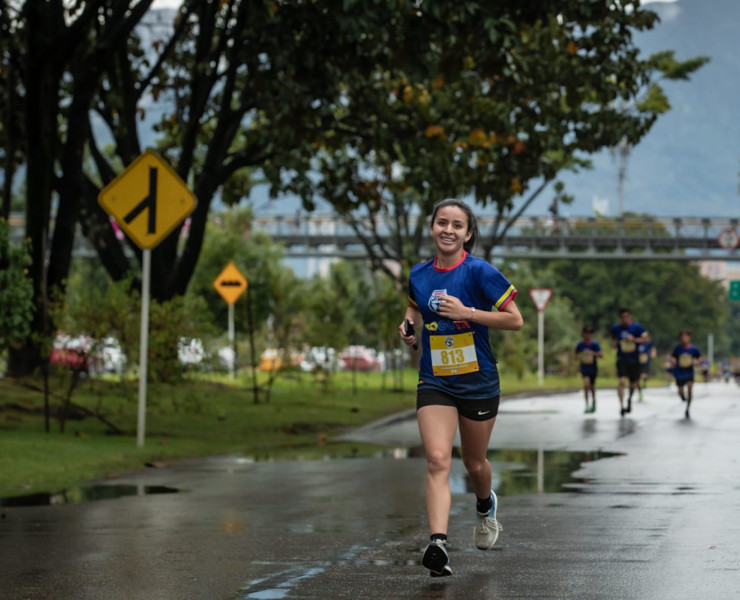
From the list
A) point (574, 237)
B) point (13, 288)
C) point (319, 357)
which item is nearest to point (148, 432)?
point (13, 288)

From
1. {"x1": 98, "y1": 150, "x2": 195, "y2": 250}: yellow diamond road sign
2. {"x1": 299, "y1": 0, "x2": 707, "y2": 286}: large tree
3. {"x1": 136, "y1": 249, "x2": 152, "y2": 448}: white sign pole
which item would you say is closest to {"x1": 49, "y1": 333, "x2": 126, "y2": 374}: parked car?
{"x1": 136, "y1": 249, "x2": 152, "y2": 448}: white sign pole

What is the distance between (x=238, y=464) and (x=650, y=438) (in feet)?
21.0

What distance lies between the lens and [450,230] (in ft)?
25.1

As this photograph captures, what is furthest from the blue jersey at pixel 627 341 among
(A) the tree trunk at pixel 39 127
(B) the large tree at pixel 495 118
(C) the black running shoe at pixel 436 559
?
(C) the black running shoe at pixel 436 559

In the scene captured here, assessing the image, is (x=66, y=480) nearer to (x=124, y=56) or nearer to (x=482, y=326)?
(x=482, y=326)

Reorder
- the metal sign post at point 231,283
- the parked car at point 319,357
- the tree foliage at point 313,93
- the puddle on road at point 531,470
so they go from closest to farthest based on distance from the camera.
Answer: the puddle on road at point 531,470
the tree foliage at point 313,93
the parked car at point 319,357
the metal sign post at point 231,283

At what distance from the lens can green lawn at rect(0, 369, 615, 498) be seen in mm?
14180

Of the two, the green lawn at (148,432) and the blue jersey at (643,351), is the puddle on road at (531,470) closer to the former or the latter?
the green lawn at (148,432)

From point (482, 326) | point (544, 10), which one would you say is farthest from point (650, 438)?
point (482, 326)

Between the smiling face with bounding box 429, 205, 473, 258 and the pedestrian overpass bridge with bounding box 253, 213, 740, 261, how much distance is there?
256 feet

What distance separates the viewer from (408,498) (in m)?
11.8

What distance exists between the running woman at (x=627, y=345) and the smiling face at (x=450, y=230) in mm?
19406

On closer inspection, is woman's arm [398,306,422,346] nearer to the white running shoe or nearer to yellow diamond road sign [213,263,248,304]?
the white running shoe

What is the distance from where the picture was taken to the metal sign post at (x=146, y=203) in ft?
52.5
